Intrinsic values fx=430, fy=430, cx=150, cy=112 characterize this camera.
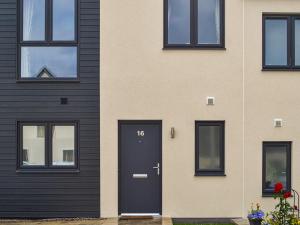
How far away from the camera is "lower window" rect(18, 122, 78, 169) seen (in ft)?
33.8

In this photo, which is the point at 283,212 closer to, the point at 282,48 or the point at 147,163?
the point at 147,163

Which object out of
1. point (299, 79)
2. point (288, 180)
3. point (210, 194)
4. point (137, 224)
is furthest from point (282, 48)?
point (137, 224)

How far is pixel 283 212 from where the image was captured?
7.54 metres

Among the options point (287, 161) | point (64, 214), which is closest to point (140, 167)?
point (64, 214)

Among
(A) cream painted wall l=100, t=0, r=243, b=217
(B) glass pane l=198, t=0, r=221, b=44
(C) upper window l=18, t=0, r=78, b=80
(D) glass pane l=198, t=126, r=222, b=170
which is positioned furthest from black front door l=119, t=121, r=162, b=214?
(B) glass pane l=198, t=0, r=221, b=44

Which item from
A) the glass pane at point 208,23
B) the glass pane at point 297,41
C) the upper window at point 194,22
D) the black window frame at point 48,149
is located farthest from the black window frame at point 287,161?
the black window frame at point 48,149

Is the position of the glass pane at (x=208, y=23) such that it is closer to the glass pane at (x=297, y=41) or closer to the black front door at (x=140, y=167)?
the glass pane at (x=297, y=41)

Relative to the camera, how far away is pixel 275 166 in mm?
10336

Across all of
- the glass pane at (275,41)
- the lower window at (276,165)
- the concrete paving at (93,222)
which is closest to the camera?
the concrete paving at (93,222)

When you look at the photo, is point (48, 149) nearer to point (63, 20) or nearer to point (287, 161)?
point (63, 20)

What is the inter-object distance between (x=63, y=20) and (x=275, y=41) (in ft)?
16.9

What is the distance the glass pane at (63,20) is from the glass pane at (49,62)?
1.04 feet

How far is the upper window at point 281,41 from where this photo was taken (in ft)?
34.0

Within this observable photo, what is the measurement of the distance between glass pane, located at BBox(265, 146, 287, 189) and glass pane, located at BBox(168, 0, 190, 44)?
3352mm
